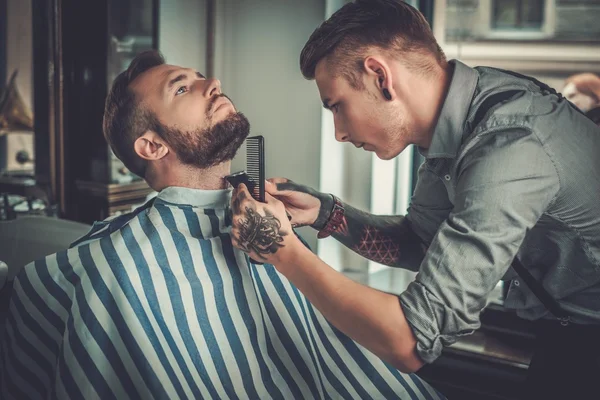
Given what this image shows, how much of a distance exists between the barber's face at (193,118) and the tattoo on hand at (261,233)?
0.39 meters

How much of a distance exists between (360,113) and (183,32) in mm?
1857

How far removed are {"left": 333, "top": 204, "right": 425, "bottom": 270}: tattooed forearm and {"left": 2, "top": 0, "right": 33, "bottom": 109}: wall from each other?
1.32 m

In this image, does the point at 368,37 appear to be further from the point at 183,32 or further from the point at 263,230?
the point at 183,32

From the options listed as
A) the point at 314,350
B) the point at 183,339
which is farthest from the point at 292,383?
the point at 183,339

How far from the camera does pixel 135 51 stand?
2611 mm

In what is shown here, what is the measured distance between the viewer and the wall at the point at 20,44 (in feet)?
7.05

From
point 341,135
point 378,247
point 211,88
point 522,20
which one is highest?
point 522,20

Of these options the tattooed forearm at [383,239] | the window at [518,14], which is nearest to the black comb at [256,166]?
the tattooed forearm at [383,239]

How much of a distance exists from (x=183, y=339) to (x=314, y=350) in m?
0.42

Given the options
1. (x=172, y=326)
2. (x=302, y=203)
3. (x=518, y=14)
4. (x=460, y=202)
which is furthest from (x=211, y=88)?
(x=518, y=14)

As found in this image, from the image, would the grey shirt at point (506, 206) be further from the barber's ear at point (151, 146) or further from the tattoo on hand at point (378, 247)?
the barber's ear at point (151, 146)

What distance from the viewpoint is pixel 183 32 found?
3.04 meters

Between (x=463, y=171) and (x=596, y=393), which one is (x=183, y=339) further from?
(x=596, y=393)

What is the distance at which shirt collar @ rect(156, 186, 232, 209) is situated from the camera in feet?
5.46
